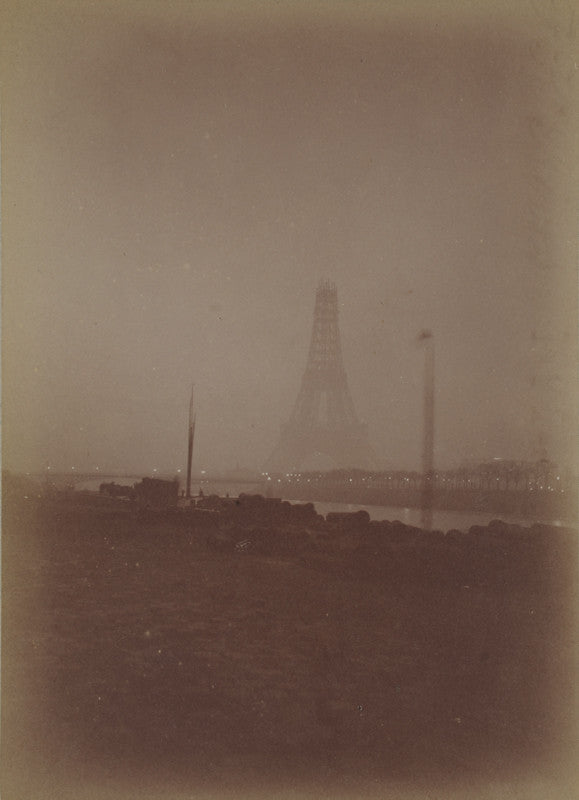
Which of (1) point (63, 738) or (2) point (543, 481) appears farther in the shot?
(2) point (543, 481)

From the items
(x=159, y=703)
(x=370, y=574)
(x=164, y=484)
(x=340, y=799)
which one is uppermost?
(x=164, y=484)

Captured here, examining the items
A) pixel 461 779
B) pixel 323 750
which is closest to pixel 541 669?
pixel 461 779

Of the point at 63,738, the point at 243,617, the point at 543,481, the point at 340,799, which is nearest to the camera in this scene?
the point at 340,799

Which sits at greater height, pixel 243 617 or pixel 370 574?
pixel 370 574

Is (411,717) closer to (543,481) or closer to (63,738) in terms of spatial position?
(543,481)

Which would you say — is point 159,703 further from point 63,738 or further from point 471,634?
point 471,634

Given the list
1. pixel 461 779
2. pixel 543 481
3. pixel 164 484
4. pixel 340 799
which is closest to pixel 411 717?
pixel 461 779

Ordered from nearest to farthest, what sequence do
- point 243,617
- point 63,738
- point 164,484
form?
point 63,738 → point 243,617 → point 164,484
